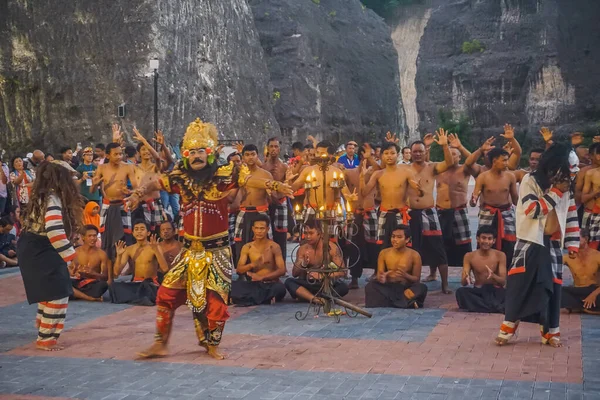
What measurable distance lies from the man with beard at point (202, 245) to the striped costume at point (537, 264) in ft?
6.54

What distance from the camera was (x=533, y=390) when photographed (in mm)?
5871

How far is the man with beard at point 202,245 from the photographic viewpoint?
7.02 meters

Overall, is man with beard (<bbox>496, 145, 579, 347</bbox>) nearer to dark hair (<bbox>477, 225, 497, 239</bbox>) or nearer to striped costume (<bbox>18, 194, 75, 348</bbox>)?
dark hair (<bbox>477, 225, 497, 239</bbox>)

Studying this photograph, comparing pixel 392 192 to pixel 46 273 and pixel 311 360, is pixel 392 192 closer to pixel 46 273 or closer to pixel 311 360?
pixel 311 360

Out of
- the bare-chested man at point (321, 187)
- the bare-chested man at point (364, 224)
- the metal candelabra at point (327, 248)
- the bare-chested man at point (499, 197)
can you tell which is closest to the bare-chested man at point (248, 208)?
the bare-chested man at point (321, 187)

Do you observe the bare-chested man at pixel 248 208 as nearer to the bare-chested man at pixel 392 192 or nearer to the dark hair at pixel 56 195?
the bare-chested man at pixel 392 192

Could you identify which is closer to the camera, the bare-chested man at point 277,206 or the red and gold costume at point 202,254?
the red and gold costume at point 202,254

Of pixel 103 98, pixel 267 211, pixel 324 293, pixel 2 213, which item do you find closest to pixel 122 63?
pixel 103 98

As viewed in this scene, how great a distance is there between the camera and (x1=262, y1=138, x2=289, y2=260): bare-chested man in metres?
12.2

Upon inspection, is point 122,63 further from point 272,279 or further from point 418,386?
point 418,386

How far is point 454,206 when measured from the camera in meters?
11.2

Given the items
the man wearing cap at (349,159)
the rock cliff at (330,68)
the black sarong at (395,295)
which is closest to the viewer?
the black sarong at (395,295)

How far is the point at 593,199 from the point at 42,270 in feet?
21.2

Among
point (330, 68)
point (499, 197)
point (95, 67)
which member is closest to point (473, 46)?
point (330, 68)
